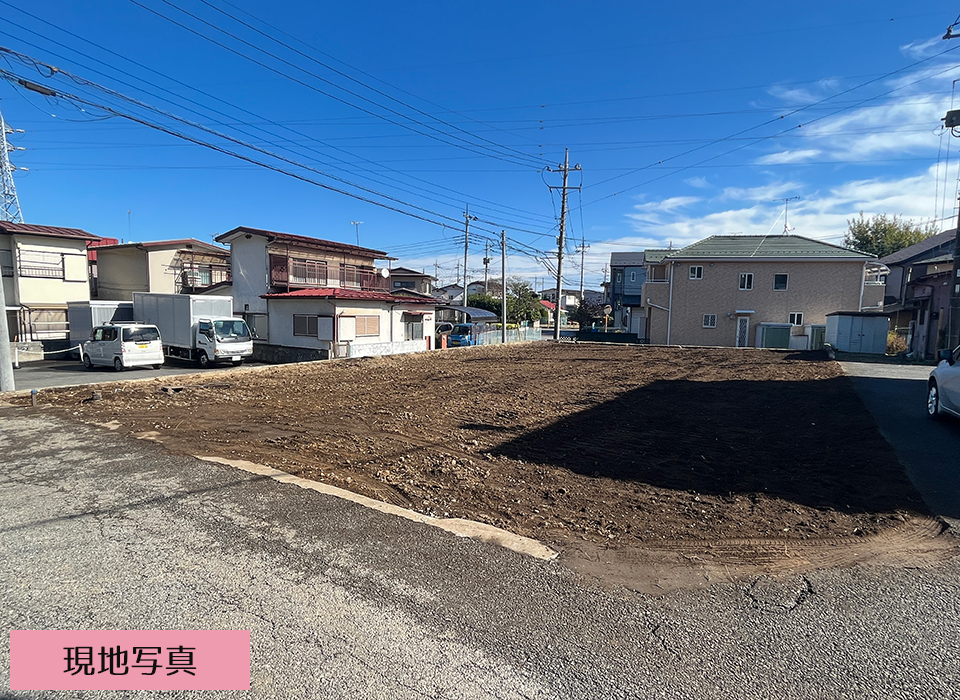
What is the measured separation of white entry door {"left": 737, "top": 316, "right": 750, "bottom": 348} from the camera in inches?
1253

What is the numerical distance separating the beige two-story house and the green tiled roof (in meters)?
0.05

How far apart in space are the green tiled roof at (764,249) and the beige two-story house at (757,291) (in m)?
0.05

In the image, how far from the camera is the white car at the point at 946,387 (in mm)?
6988

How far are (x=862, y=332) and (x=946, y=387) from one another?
819 inches

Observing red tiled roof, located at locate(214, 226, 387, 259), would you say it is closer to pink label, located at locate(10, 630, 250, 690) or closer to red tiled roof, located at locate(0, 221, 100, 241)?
red tiled roof, located at locate(0, 221, 100, 241)

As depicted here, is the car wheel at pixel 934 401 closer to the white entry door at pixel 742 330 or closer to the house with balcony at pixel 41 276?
the white entry door at pixel 742 330

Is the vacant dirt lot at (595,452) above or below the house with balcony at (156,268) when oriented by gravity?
below

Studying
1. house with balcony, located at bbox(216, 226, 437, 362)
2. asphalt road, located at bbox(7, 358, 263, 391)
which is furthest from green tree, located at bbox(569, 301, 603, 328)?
asphalt road, located at bbox(7, 358, 263, 391)

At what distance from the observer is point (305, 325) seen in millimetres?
22312

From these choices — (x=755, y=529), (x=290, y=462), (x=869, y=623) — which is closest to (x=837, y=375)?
(x=755, y=529)

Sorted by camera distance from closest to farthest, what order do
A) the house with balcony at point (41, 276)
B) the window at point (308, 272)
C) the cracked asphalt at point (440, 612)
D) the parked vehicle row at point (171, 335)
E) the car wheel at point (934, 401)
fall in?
the cracked asphalt at point (440, 612)
the car wheel at point (934, 401)
the parked vehicle row at point (171, 335)
the house with balcony at point (41, 276)
the window at point (308, 272)

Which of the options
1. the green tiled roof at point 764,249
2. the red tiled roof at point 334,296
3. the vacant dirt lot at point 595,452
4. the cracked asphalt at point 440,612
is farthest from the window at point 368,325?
the green tiled roof at point 764,249

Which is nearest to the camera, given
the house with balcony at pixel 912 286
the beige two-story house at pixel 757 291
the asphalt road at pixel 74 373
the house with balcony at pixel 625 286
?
the asphalt road at pixel 74 373

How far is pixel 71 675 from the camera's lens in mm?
2406
